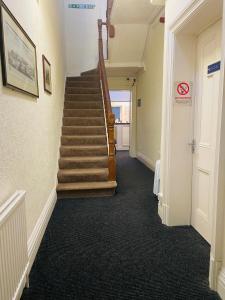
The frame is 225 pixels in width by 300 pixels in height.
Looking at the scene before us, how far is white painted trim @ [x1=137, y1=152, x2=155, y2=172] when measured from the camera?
5.15 m

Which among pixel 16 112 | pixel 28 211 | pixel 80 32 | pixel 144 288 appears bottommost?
pixel 144 288

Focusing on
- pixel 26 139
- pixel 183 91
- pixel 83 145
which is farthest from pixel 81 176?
pixel 183 91

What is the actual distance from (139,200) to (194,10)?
2391 millimetres

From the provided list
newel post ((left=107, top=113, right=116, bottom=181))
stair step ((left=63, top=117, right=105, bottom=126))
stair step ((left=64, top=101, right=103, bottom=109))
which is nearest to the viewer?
newel post ((left=107, top=113, right=116, bottom=181))

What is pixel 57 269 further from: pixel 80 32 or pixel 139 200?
pixel 80 32

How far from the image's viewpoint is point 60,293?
154 cm

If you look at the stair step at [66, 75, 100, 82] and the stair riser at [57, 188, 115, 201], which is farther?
the stair step at [66, 75, 100, 82]

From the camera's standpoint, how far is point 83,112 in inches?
189

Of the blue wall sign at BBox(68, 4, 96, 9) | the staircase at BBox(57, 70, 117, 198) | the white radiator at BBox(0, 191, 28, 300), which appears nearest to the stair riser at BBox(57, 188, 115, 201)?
the staircase at BBox(57, 70, 117, 198)

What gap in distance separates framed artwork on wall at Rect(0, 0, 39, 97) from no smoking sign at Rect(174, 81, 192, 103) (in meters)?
1.38

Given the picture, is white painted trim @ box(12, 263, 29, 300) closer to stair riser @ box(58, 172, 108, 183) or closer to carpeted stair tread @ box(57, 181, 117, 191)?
carpeted stair tread @ box(57, 181, 117, 191)

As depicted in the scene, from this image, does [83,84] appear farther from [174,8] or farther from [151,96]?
[174,8]

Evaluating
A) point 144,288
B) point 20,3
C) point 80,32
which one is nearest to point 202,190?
point 144,288

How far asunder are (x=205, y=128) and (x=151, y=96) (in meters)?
3.10
